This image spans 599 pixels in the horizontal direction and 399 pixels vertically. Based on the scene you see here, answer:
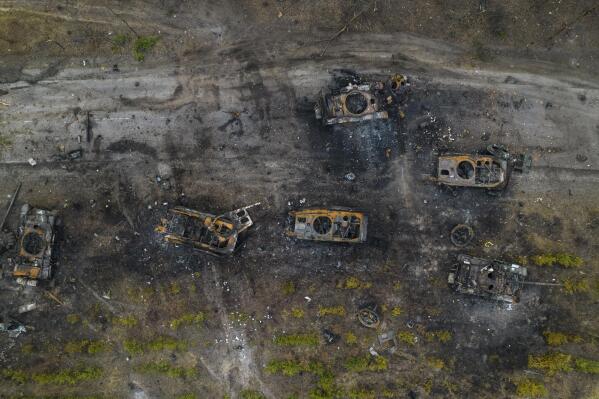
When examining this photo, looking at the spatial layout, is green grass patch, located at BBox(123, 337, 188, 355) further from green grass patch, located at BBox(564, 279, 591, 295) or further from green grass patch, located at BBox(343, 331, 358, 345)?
green grass patch, located at BBox(564, 279, 591, 295)

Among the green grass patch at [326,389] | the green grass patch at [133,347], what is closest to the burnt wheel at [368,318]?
the green grass patch at [326,389]

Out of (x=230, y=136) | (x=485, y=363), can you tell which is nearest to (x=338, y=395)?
(x=485, y=363)

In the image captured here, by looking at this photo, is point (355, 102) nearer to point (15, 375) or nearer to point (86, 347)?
point (86, 347)

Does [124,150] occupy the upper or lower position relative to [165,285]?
upper

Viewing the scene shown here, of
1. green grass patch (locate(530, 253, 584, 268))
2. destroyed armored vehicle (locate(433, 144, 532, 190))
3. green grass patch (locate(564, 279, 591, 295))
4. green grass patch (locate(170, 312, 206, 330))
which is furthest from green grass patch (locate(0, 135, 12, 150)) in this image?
green grass patch (locate(564, 279, 591, 295))

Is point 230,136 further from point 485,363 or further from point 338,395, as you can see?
point 485,363
